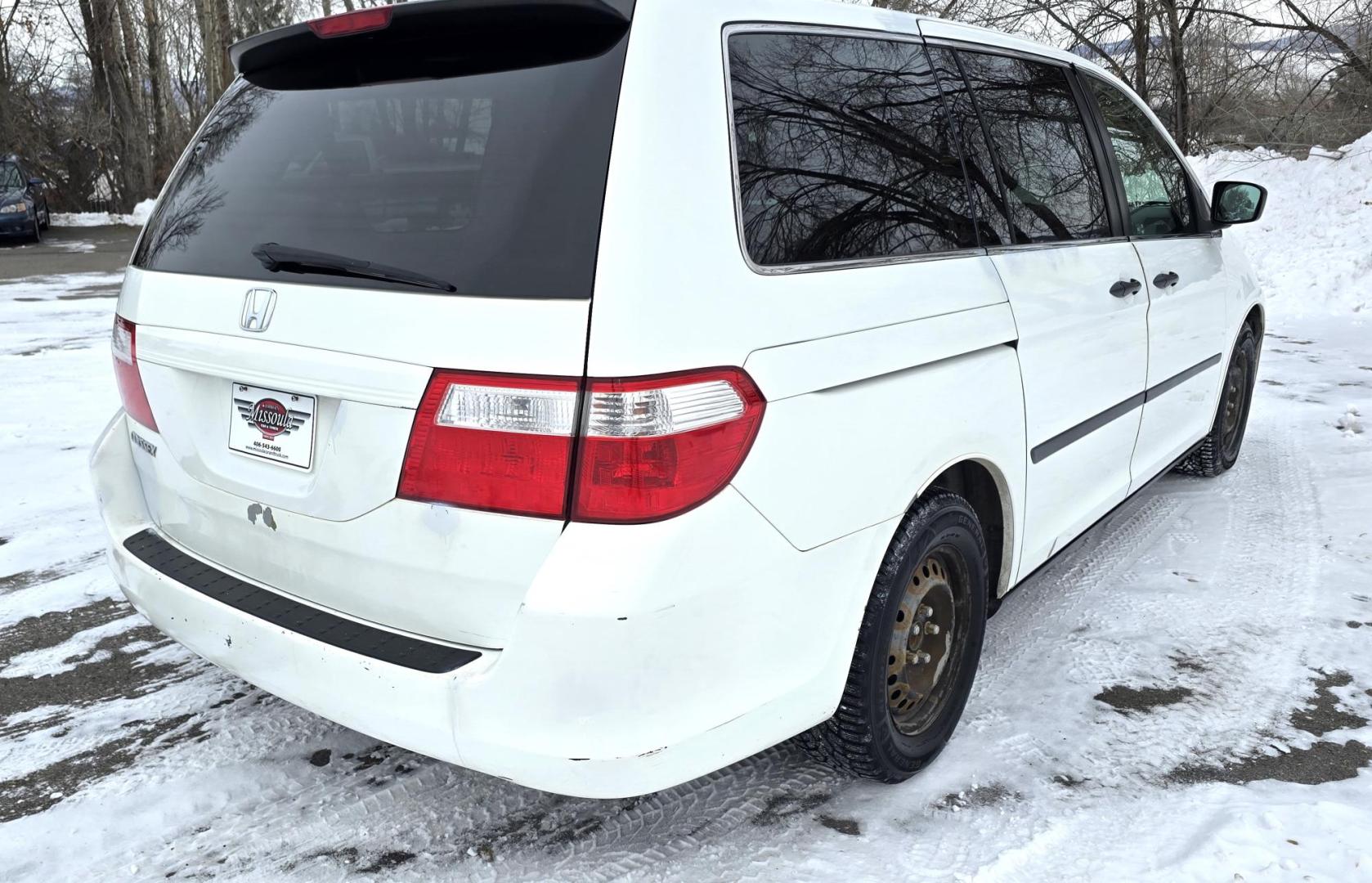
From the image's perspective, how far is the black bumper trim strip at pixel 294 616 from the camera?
1.99 metres

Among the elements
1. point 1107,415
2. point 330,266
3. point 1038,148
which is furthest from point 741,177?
point 1107,415

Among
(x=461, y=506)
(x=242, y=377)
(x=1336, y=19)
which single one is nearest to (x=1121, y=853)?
(x=461, y=506)

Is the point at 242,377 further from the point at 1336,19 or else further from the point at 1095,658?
the point at 1336,19

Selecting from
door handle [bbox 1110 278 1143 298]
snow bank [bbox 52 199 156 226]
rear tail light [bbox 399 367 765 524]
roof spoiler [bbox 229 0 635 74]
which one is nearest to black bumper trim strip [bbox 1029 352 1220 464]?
door handle [bbox 1110 278 1143 298]

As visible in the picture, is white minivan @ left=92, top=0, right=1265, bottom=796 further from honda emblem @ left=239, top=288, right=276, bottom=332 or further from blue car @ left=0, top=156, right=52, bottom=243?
blue car @ left=0, top=156, right=52, bottom=243

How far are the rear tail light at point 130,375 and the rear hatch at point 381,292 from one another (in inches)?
2.1

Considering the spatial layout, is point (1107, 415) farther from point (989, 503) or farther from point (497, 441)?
point (497, 441)

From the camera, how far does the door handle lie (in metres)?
3.34

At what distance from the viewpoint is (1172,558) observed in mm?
4141

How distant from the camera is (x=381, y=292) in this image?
202cm

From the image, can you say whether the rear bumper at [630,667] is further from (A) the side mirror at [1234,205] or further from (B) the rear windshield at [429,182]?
(A) the side mirror at [1234,205]

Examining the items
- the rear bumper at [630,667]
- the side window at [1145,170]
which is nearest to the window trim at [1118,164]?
the side window at [1145,170]

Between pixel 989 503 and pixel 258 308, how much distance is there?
6.28 feet

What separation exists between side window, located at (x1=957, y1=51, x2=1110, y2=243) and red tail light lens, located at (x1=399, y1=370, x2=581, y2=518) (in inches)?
64.5
